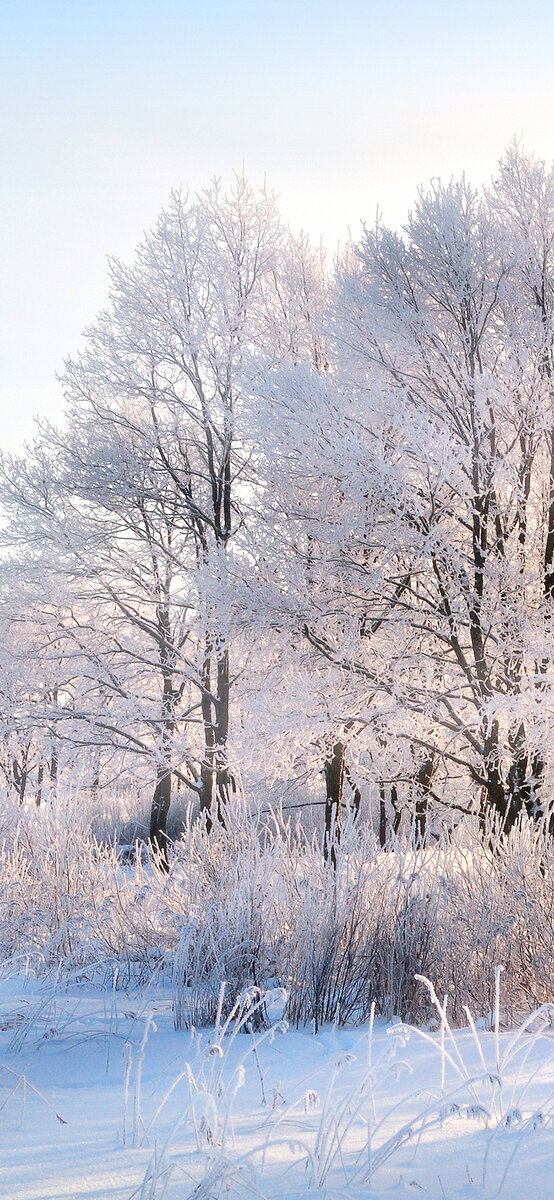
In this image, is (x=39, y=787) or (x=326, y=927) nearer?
(x=326, y=927)

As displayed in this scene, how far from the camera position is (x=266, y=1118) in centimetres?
297

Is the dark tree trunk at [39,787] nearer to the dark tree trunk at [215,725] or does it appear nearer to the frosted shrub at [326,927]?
the frosted shrub at [326,927]

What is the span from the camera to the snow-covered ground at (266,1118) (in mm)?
2376

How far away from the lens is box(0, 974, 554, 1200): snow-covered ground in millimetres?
2376

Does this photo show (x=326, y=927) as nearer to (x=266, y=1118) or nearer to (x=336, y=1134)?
(x=266, y=1118)

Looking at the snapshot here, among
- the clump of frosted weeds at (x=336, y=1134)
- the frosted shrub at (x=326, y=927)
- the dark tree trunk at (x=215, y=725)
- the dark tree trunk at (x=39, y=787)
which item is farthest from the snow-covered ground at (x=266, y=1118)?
the dark tree trunk at (x=215, y=725)

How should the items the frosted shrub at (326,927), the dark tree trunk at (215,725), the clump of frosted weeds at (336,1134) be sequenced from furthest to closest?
the dark tree trunk at (215,725), the frosted shrub at (326,927), the clump of frosted weeds at (336,1134)

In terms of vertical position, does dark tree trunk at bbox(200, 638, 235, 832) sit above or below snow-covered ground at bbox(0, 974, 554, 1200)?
above

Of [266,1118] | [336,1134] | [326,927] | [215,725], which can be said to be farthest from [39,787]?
[336,1134]

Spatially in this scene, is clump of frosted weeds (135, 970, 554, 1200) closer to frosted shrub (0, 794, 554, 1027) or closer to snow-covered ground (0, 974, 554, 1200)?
snow-covered ground (0, 974, 554, 1200)

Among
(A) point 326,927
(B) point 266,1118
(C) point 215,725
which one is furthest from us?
(C) point 215,725

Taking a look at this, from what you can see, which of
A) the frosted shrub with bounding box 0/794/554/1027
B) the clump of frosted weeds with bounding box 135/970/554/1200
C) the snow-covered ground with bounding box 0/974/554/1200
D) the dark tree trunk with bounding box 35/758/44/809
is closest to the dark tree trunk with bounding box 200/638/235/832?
the dark tree trunk with bounding box 35/758/44/809

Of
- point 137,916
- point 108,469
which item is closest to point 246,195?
point 108,469

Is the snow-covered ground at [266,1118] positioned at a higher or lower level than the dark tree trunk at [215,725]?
lower
